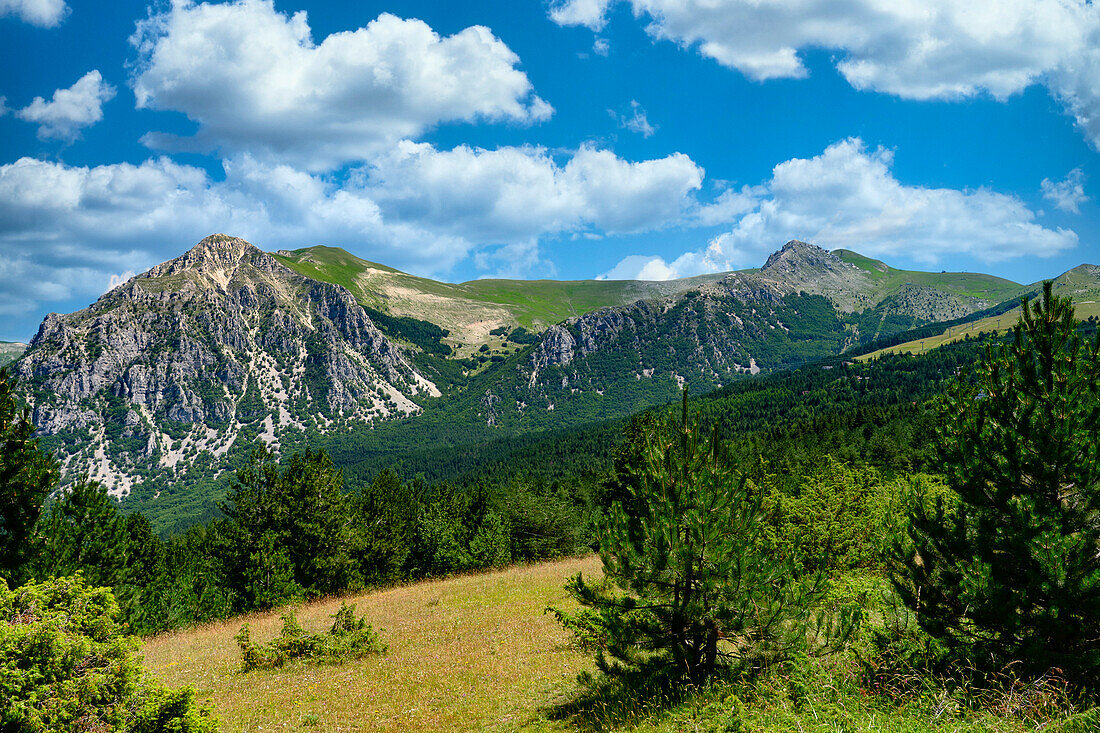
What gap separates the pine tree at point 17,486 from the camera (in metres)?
20.8

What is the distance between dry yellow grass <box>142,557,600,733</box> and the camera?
1455cm

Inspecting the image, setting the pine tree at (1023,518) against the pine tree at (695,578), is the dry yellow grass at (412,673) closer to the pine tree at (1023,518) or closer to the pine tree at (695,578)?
the pine tree at (695,578)

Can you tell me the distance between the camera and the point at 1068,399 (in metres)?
10.9

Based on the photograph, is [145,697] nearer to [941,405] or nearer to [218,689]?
[218,689]

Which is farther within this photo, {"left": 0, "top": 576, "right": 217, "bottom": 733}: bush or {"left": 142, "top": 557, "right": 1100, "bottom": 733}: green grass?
{"left": 142, "top": 557, "right": 1100, "bottom": 733}: green grass

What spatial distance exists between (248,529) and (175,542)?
134 ft

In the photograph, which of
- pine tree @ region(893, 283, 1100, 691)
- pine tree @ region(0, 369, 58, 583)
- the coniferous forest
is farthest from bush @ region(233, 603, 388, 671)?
pine tree @ region(893, 283, 1100, 691)

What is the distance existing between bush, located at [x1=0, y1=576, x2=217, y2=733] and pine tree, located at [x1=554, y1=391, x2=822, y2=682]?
310 inches

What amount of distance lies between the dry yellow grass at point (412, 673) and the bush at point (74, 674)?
814 cm

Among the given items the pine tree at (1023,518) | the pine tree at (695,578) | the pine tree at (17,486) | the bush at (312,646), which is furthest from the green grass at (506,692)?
the pine tree at (17,486)

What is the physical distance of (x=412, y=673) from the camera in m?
18.2

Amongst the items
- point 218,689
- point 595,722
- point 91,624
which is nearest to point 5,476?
point 218,689

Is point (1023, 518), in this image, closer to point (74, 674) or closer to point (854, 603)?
point (854, 603)

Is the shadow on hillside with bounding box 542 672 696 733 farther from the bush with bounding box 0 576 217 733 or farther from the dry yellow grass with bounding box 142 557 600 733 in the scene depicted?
the bush with bounding box 0 576 217 733
